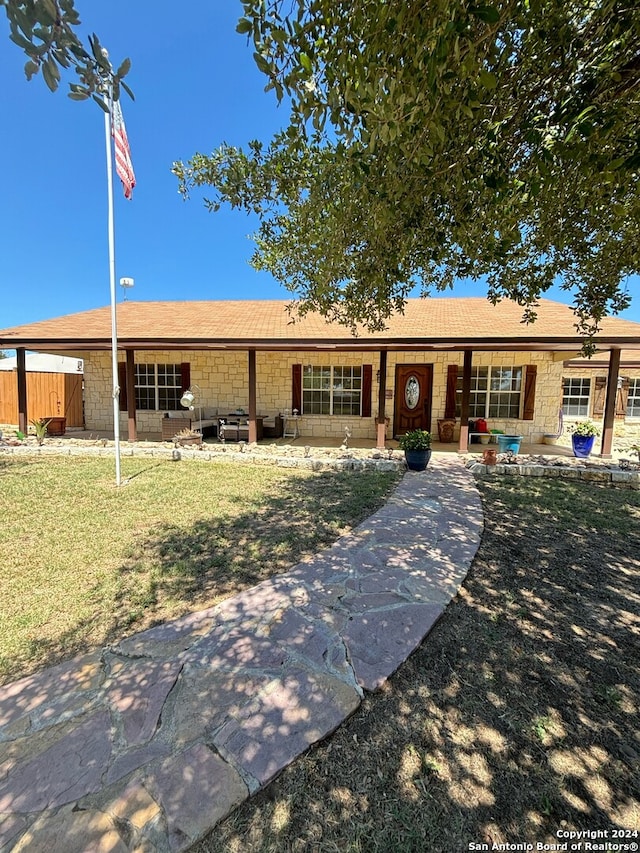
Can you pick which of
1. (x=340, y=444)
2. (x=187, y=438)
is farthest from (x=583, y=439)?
(x=187, y=438)

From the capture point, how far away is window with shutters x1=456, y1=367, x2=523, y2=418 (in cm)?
1180

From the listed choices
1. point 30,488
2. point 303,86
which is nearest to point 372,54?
point 303,86

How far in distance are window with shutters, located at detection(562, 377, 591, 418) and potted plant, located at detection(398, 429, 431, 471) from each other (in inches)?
361

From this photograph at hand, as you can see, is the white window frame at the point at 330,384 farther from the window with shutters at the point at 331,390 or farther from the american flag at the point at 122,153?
the american flag at the point at 122,153

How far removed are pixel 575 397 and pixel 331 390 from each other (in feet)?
30.3

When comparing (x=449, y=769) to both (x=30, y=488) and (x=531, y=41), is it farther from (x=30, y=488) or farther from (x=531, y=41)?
(x=30, y=488)

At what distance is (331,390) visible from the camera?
41.1 feet

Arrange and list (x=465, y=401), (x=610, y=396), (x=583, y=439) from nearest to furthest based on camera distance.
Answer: (x=610, y=396)
(x=583, y=439)
(x=465, y=401)

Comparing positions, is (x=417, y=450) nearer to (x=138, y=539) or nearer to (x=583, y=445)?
(x=583, y=445)

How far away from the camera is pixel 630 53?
7.31 feet

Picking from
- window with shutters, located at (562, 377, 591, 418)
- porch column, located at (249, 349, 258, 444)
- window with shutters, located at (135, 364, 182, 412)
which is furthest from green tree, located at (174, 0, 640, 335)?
window with shutters, located at (562, 377, 591, 418)

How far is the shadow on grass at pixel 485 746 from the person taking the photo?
157 centimetres

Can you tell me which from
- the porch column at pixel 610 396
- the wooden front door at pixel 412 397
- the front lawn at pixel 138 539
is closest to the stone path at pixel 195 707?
the front lawn at pixel 138 539

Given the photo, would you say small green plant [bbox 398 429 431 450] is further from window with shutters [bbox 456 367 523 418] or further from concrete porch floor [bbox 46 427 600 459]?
window with shutters [bbox 456 367 523 418]
